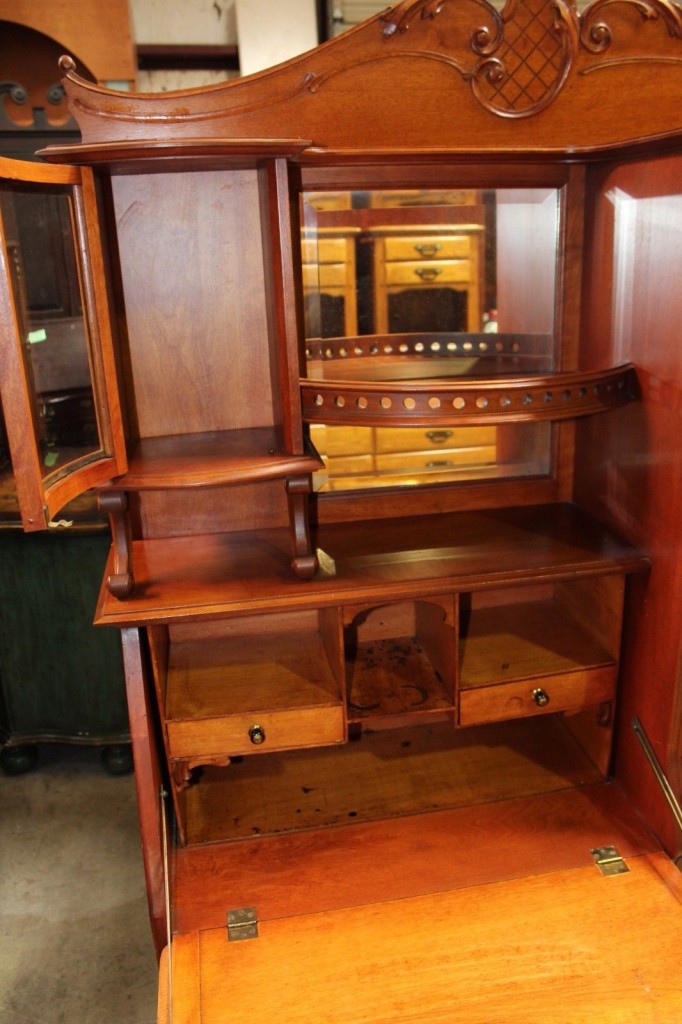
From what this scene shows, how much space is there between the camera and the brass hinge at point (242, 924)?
1.20 meters

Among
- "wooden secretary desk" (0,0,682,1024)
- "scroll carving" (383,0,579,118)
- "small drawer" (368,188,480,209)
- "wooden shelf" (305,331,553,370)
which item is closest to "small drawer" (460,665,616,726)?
"wooden secretary desk" (0,0,682,1024)

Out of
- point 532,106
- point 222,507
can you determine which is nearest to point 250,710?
point 222,507

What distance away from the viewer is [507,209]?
4.62 ft

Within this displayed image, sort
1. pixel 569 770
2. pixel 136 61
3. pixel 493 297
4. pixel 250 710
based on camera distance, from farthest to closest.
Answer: pixel 136 61
pixel 569 770
pixel 493 297
pixel 250 710

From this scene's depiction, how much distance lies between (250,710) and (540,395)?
0.67 m

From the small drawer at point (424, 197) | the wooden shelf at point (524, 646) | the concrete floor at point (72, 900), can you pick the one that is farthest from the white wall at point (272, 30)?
the concrete floor at point (72, 900)

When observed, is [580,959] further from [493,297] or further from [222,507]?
[493,297]

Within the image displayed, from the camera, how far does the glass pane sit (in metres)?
1.07

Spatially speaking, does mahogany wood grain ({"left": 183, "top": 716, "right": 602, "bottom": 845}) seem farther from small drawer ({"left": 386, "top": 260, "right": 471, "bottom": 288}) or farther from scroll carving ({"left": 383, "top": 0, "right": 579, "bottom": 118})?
scroll carving ({"left": 383, "top": 0, "right": 579, "bottom": 118})

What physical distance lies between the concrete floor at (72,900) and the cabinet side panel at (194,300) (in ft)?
3.62

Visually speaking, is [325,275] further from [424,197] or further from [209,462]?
[209,462]

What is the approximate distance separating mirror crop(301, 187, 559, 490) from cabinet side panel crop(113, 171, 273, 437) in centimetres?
10

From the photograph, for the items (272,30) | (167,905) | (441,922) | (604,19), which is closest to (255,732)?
(167,905)

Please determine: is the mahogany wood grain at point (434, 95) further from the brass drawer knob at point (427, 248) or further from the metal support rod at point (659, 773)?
the metal support rod at point (659, 773)
